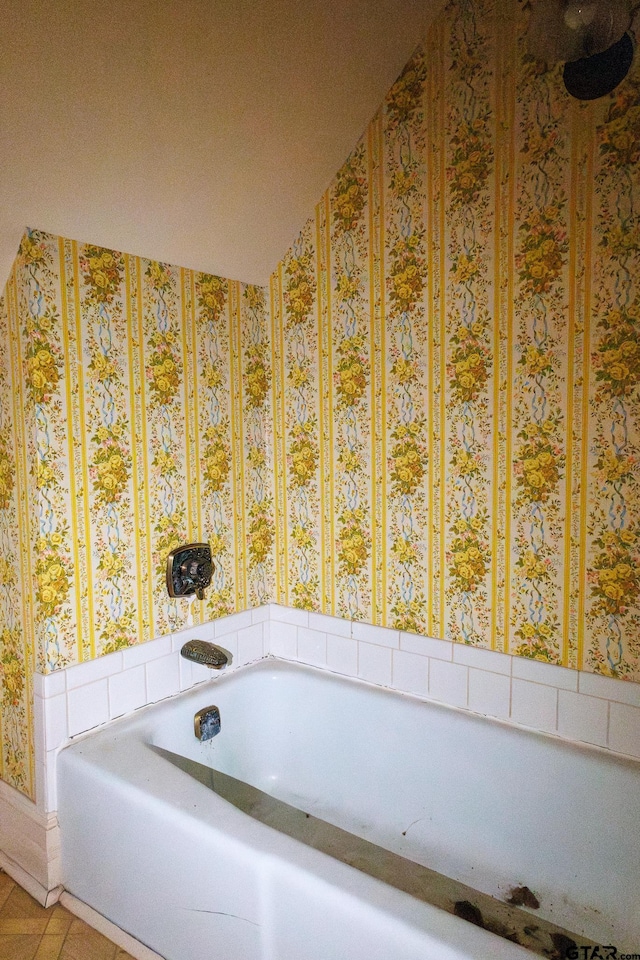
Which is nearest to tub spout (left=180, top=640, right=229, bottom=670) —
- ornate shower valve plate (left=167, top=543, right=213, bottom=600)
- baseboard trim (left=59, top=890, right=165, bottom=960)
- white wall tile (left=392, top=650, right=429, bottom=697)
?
ornate shower valve plate (left=167, top=543, right=213, bottom=600)

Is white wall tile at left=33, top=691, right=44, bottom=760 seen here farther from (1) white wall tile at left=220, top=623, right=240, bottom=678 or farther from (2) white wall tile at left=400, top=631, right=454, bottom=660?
(2) white wall tile at left=400, top=631, right=454, bottom=660

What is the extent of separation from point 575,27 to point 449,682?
1.76m

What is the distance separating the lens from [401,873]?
70.8 inches

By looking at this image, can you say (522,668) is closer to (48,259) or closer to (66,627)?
(66,627)

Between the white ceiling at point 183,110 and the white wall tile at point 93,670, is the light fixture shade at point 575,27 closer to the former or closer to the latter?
the white ceiling at point 183,110

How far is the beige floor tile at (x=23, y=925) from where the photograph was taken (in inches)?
66.1

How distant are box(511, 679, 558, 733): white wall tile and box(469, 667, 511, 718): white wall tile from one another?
0.02m

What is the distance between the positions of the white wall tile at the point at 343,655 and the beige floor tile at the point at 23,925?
1.11 metres

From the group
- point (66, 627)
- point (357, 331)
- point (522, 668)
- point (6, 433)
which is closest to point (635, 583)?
point (522, 668)

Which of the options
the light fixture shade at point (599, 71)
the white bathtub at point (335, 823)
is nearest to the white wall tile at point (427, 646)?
the white bathtub at point (335, 823)

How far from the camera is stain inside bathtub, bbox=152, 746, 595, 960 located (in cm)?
159

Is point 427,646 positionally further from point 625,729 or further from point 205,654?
point 205,654

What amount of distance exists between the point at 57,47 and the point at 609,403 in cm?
153

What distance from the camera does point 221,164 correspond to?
183 cm
